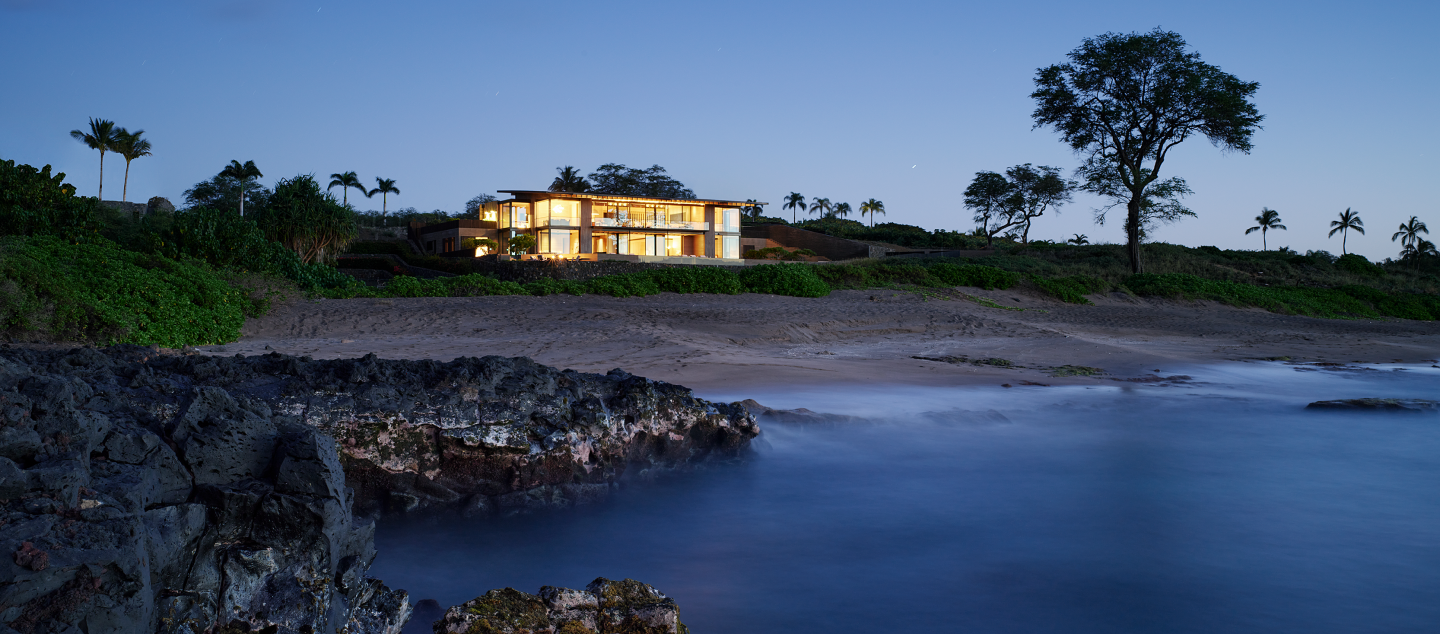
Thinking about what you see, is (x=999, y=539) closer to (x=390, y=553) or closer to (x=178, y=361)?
(x=390, y=553)

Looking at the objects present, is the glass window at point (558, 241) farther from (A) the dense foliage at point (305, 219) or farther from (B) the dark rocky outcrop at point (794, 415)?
(B) the dark rocky outcrop at point (794, 415)

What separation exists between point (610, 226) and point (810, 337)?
34203mm

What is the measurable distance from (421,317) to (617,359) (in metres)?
6.14

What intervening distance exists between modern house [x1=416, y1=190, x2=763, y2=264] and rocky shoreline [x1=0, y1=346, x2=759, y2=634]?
41.5m

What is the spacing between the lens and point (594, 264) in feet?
109

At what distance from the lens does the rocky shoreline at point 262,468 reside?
8.29 ft

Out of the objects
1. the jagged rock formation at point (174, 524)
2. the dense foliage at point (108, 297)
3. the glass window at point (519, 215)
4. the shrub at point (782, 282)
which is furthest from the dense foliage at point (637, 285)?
the glass window at point (519, 215)

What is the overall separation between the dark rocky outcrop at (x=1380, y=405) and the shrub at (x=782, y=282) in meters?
14.5

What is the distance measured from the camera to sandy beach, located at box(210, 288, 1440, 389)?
11992 mm

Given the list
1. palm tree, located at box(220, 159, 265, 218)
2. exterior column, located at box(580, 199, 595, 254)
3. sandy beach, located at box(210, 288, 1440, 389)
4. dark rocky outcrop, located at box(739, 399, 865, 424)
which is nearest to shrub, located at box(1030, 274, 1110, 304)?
sandy beach, located at box(210, 288, 1440, 389)

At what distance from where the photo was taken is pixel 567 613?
3287mm

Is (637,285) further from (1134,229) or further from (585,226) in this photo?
(585,226)

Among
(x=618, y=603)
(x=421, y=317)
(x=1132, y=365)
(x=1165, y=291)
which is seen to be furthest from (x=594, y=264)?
(x=618, y=603)

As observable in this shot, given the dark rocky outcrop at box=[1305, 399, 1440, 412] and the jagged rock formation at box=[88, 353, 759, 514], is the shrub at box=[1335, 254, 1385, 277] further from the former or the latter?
the jagged rock formation at box=[88, 353, 759, 514]
